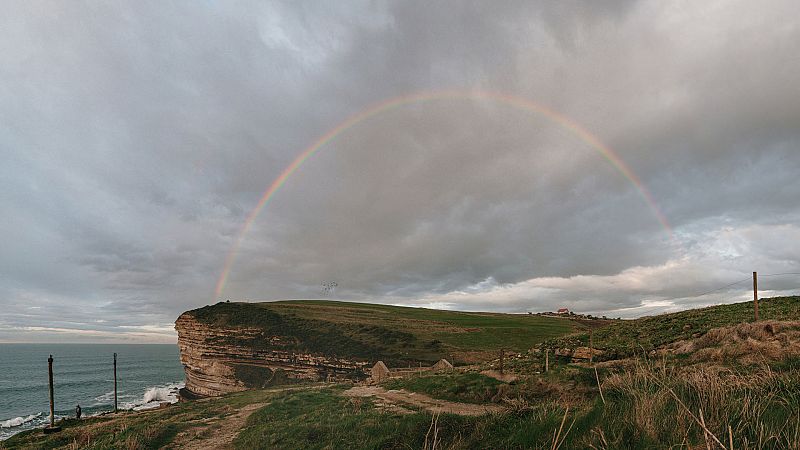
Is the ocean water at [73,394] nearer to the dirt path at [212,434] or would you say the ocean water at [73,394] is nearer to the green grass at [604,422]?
the dirt path at [212,434]

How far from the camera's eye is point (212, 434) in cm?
2028

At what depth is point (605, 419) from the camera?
5.08 m

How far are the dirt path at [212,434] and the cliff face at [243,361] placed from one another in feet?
117

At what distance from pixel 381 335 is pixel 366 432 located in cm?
6172

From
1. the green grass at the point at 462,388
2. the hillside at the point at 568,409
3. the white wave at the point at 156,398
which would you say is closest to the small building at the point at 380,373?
the hillside at the point at 568,409

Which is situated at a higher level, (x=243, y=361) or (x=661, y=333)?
(x=661, y=333)

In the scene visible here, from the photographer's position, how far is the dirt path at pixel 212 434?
18.0 m

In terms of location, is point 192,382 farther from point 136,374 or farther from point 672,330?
point 672,330

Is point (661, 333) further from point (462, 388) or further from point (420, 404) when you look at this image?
point (420, 404)

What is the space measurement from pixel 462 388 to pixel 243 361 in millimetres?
60073

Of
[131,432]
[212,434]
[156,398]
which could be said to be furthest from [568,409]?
[156,398]

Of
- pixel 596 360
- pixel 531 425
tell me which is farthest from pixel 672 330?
pixel 531 425

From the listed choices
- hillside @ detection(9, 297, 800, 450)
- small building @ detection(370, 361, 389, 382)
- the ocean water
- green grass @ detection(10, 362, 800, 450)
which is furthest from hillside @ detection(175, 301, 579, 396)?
green grass @ detection(10, 362, 800, 450)

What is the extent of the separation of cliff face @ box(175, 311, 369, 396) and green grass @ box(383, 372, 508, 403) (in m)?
33.7
